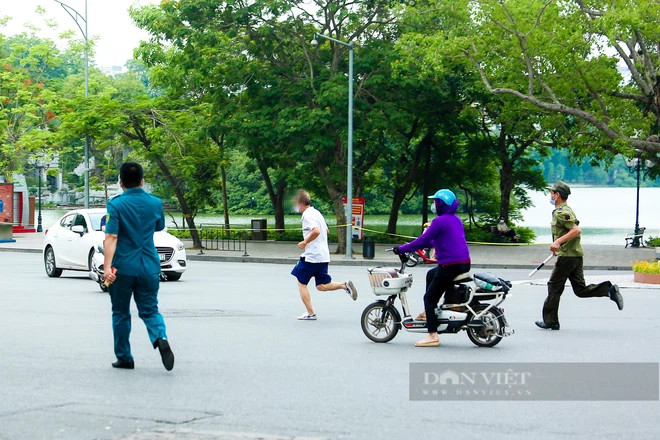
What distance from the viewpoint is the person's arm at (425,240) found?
1023cm

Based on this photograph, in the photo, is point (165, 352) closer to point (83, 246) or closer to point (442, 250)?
point (442, 250)

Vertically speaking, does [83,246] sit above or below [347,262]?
above

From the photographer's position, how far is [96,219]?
2178 centimetres

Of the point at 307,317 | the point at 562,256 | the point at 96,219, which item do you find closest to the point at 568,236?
the point at 562,256

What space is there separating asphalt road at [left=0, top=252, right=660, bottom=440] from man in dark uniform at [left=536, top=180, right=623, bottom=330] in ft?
1.10

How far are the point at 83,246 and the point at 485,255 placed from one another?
55.8 feet

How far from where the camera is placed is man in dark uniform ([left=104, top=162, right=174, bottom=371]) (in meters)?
8.67

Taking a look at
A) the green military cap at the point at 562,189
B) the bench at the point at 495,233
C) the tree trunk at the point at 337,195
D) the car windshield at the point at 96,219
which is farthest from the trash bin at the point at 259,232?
the green military cap at the point at 562,189

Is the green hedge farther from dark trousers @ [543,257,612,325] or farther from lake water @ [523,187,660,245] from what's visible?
dark trousers @ [543,257,612,325]

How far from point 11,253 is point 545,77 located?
20429 millimetres

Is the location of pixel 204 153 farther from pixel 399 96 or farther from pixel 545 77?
pixel 545 77

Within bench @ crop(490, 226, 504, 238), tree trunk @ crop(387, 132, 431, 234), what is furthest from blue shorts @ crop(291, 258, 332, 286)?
tree trunk @ crop(387, 132, 431, 234)

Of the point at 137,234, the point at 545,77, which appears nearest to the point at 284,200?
the point at 545,77

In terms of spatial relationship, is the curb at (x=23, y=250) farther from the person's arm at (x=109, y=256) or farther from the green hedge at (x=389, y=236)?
the person's arm at (x=109, y=256)
